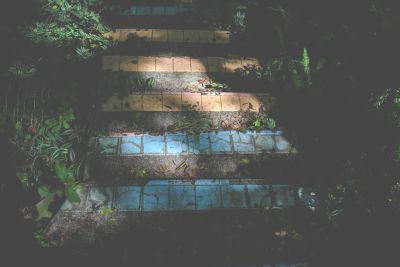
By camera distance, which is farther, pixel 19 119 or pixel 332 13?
pixel 332 13

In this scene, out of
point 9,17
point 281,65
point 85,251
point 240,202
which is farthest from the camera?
point 9,17

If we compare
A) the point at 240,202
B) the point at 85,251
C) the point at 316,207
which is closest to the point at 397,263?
the point at 316,207

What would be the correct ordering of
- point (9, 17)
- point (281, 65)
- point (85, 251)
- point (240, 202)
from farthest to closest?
point (9, 17), point (281, 65), point (240, 202), point (85, 251)

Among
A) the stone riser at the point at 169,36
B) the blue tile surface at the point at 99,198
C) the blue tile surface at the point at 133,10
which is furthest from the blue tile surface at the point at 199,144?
the blue tile surface at the point at 133,10

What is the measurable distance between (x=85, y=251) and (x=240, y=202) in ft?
4.17

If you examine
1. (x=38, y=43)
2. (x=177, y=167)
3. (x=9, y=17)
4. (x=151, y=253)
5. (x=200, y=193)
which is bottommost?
(x=151, y=253)

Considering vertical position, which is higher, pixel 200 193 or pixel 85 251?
pixel 200 193

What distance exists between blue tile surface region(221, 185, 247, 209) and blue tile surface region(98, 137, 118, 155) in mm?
1034

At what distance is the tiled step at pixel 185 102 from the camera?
10.5ft

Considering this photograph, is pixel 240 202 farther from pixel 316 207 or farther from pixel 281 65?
pixel 281 65

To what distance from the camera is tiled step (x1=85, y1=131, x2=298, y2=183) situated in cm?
286

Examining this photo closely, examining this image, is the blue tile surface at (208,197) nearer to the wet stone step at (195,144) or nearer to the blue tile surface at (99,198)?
the wet stone step at (195,144)

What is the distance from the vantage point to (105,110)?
10.4 ft

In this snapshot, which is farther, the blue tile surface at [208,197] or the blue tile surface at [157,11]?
the blue tile surface at [157,11]
